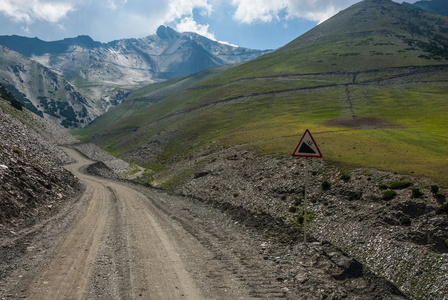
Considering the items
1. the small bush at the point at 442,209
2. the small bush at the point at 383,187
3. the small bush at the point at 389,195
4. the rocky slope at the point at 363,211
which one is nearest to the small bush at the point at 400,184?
the rocky slope at the point at 363,211

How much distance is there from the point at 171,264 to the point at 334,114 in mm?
74864

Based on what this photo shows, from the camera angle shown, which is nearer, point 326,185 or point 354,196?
point 354,196

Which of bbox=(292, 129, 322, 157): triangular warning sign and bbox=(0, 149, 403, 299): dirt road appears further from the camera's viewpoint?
bbox=(292, 129, 322, 157): triangular warning sign

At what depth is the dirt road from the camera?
10562mm

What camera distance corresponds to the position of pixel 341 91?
110 meters

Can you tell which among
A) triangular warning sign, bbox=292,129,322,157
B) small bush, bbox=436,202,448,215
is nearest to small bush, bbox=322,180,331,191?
triangular warning sign, bbox=292,129,322,157

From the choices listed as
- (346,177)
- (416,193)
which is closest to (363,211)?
(416,193)

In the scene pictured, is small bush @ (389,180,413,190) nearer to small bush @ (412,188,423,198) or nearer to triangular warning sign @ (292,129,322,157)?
small bush @ (412,188,423,198)

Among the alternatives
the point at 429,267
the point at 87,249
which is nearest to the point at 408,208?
the point at 429,267

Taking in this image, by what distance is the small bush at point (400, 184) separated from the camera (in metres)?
18.6

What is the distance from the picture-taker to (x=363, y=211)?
56.9 ft

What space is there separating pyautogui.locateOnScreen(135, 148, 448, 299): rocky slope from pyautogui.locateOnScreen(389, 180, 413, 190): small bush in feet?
0.32

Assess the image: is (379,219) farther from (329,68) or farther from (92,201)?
(329,68)

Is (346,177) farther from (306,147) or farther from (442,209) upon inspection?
(442,209)
